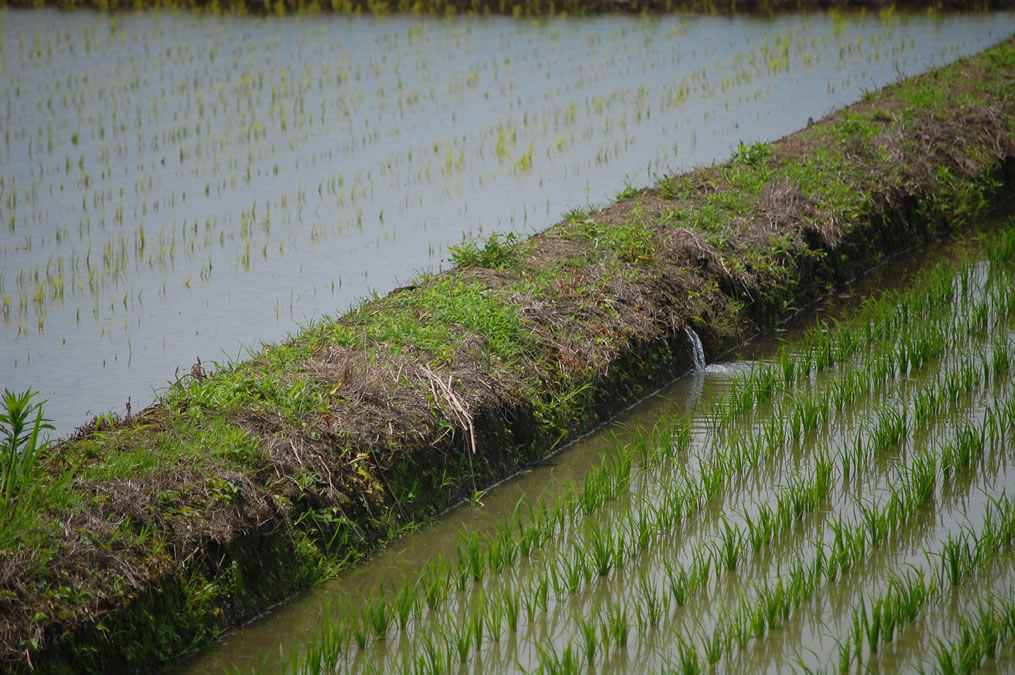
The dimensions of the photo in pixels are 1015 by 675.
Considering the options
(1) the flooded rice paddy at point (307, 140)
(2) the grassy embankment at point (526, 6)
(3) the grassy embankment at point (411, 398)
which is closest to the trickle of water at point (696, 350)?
(3) the grassy embankment at point (411, 398)

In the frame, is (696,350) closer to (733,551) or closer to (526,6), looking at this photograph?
(733,551)

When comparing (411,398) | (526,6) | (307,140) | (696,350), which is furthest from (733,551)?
(526,6)

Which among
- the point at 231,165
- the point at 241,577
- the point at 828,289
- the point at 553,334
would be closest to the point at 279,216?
the point at 231,165

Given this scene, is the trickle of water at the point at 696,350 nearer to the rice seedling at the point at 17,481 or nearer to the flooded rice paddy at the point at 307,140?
the flooded rice paddy at the point at 307,140

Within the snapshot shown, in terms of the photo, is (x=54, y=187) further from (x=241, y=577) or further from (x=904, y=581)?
(x=904, y=581)

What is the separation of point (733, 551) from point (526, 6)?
12.3 m

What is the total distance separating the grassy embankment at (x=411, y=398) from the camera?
2.85m

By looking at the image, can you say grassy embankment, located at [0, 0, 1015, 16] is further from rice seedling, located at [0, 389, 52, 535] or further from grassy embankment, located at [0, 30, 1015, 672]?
rice seedling, located at [0, 389, 52, 535]

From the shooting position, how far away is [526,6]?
1445 centimetres

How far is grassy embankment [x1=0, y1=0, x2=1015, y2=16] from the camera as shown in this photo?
13594mm

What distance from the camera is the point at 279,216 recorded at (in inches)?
261

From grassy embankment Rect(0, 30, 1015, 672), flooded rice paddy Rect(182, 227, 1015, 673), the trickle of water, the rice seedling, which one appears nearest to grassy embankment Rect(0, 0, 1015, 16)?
grassy embankment Rect(0, 30, 1015, 672)

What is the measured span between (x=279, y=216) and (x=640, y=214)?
2259mm

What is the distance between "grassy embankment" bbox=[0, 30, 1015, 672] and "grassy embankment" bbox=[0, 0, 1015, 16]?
7920 mm
